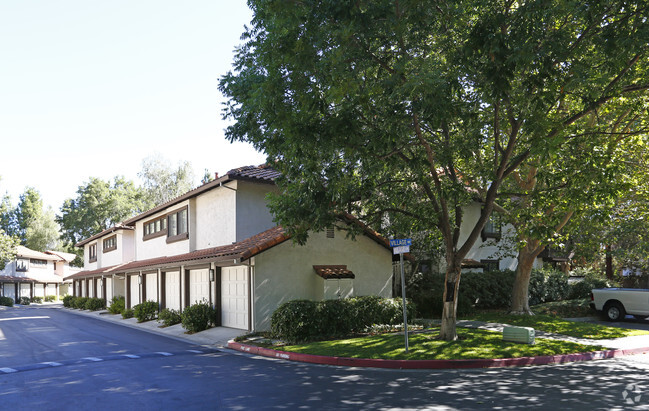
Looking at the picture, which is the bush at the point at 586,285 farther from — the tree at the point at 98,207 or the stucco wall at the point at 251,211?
the tree at the point at 98,207

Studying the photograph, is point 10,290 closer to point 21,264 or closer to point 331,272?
point 21,264

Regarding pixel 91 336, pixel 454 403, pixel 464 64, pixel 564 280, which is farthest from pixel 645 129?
pixel 91 336

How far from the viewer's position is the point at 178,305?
24438 millimetres

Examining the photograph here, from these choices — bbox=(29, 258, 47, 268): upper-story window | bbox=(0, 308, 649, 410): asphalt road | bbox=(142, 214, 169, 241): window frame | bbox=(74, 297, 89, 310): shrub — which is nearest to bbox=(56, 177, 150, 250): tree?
bbox=(29, 258, 47, 268): upper-story window

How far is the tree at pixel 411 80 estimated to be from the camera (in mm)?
10242

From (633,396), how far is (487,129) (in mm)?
9550

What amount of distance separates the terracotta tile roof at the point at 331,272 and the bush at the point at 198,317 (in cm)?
477

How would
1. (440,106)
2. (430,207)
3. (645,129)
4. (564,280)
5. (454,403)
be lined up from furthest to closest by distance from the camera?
1. (564,280)
2. (430,207)
3. (645,129)
4. (440,106)
5. (454,403)

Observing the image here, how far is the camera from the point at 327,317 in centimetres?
1608

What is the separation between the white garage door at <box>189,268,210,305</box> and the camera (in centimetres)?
2159

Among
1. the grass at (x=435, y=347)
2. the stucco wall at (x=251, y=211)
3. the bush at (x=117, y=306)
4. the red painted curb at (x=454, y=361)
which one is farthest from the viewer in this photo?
the bush at (x=117, y=306)

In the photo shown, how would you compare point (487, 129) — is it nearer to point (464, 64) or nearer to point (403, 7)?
point (464, 64)

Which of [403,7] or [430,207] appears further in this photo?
[430,207]

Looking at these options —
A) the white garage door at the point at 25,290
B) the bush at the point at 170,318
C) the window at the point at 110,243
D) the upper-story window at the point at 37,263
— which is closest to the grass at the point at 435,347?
the bush at the point at 170,318
